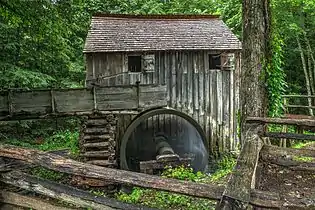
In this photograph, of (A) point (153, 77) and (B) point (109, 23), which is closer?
(A) point (153, 77)

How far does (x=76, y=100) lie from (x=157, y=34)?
4.76 metres

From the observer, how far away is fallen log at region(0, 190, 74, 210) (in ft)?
11.1

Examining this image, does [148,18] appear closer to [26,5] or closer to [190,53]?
[190,53]

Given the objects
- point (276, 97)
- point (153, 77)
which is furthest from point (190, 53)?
point (276, 97)

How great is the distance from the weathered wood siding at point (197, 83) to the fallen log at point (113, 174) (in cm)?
799

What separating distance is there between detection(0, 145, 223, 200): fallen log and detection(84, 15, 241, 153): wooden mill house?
7.60 metres

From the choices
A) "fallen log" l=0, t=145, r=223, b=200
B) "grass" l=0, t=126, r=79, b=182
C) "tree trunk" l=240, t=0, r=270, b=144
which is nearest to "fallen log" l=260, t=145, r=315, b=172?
"tree trunk" l=240, t=0, r=270, b=144

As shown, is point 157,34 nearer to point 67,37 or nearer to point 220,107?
point 220,107

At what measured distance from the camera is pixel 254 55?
6371mm

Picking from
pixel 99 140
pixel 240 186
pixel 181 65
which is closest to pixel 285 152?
pixel 240 186

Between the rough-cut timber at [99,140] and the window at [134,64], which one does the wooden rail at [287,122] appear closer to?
the rough-cut timber at [99,140]

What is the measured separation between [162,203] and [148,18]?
366 inches

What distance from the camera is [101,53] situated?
36.2 feet

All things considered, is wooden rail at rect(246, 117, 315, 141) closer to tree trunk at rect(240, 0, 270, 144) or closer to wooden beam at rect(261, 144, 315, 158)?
wooden beam at rect(261, 144, 315, 158)
